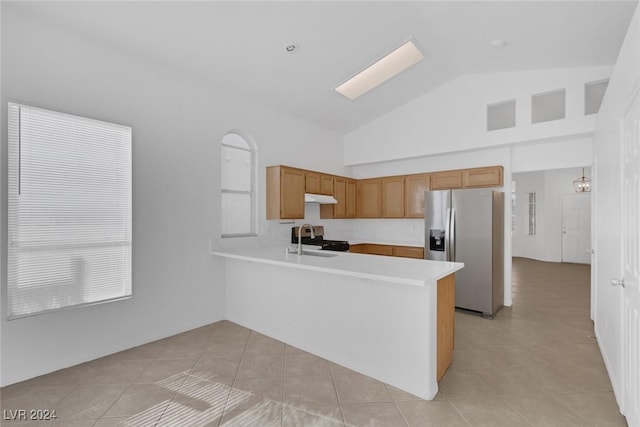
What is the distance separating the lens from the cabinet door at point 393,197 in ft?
17.9

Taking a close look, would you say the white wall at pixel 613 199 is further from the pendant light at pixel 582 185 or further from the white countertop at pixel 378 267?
the pendant light at pixel 582 185

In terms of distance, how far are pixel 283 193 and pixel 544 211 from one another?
8.63m

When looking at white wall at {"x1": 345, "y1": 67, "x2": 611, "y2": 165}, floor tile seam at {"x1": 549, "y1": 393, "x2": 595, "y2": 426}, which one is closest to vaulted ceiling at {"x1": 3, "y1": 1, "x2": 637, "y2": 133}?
white wall at {"x1": 345, "y1": 67, "x2": 611, "y2": 165}

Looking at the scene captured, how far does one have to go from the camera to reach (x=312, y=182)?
4906 millimetres

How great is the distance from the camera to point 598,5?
253 centimetres

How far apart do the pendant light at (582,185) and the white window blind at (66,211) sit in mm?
10315

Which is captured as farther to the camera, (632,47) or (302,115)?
(302,115)

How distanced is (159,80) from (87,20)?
2.53 ft

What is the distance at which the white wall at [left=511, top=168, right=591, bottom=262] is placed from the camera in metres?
8.70

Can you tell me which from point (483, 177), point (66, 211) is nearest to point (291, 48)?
point (66, 211)

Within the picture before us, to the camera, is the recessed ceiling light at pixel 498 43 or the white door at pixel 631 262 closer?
the white door at pixel 631 262

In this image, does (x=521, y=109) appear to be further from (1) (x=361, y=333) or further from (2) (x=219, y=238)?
(2) (x=219, y=238)

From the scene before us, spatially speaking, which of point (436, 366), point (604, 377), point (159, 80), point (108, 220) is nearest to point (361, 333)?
point (436, 366)

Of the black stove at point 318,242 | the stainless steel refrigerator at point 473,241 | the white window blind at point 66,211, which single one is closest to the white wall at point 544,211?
the stainless steel refrigerator at point 473,241
